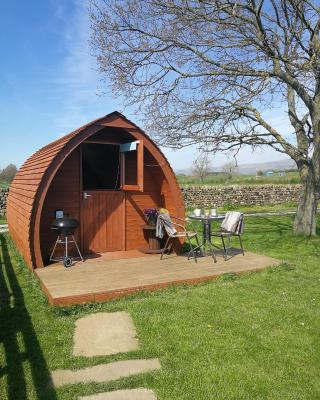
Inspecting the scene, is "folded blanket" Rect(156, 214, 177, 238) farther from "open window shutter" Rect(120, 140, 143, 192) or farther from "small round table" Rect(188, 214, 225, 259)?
"open window shutter" Rect(120, 140, 143, 192)

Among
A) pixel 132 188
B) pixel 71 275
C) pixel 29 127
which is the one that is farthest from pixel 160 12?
pixel 29 127

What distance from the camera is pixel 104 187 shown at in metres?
8.76

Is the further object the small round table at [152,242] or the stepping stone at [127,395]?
the small round table at [152,242]

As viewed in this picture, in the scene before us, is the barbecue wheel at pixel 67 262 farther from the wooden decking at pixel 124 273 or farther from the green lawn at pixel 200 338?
the green lawn at pixel 200 338

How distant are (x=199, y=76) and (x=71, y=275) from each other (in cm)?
699

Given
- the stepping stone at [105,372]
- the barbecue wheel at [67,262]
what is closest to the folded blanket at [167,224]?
the barbecue wheel at [67,262]

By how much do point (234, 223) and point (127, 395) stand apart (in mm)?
5274

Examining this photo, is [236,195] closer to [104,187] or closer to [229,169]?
[229,169]

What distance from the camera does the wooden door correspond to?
8.30 metres

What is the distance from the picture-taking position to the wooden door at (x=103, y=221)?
8.30m

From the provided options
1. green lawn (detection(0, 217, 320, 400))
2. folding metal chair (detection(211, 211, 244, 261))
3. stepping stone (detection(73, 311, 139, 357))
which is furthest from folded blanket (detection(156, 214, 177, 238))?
stepping stone (detection(73, 311, 139, 357))

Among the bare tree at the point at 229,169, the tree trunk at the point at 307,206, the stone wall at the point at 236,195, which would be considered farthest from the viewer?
the stone wall at the point at 236,195

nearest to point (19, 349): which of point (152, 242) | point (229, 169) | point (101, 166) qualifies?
point (152, 242)

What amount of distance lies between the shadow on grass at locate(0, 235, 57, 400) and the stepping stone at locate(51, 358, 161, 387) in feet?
0.42
